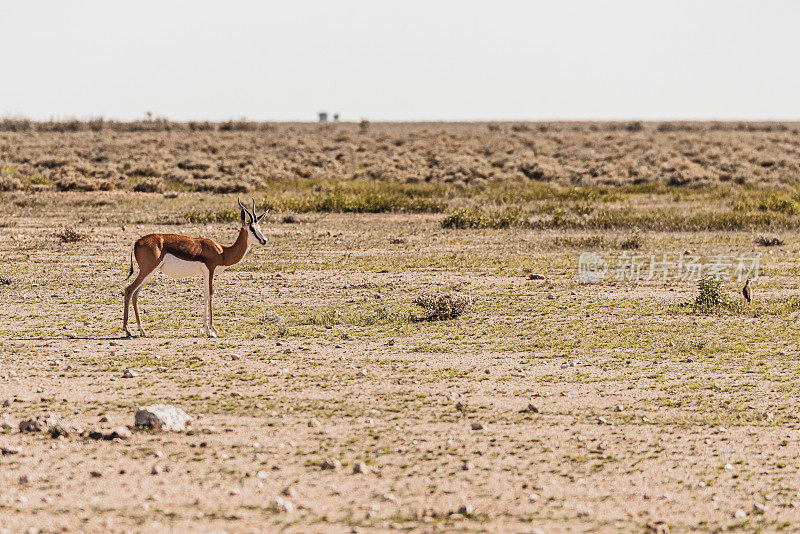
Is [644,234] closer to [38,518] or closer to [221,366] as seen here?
[221,366]

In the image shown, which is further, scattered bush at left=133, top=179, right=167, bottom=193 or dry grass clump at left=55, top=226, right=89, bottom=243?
scattered bush at left=133, top=179, right=167, bottom=193

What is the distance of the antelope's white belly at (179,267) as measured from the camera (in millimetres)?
11648

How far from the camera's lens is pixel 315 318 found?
44.5 ft

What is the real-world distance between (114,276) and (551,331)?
8.59 m

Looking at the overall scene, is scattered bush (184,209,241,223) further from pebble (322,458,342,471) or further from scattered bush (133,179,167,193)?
pebble (322,458,342,471)

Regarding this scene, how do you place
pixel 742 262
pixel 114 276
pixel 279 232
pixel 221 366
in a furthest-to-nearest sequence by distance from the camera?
1. pixel 279 232
2. pixel 742 262
3. pixel 114 276
4. pixel 221 366

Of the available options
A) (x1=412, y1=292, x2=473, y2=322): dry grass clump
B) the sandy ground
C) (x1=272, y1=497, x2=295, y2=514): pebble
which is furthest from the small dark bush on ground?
(x1=272, y1=497, x2=295, y2=514): pebble

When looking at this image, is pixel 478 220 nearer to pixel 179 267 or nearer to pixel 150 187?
pixel 179 267

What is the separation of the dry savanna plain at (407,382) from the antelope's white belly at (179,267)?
894 mm

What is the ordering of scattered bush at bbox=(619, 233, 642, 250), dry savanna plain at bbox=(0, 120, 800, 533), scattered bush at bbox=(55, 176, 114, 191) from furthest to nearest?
scattered bush at bbox=(55, 176, 114, 191) < scattered bush at bbox=(619, 233, 642, 250) < dry savanna plain at bbox=(0, 120, 800, 533)

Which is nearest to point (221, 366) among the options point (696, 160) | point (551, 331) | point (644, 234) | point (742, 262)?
point (551, 331)

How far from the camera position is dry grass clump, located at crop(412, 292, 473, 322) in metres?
13.7

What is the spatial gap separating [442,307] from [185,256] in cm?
393

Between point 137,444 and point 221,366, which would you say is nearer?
point 137,444
